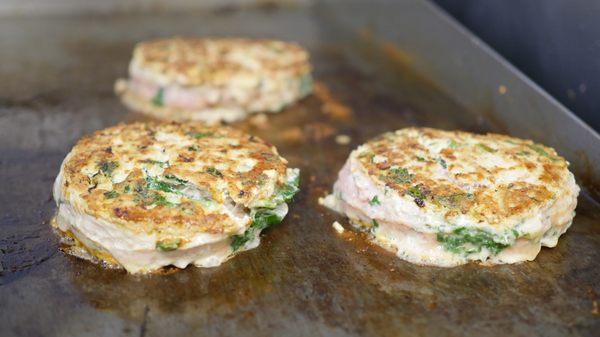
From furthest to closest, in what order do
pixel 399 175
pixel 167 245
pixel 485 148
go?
pixel 485 148 → pixel 399 175 → pixel 167 245

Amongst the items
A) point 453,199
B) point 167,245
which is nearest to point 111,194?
point 167,245

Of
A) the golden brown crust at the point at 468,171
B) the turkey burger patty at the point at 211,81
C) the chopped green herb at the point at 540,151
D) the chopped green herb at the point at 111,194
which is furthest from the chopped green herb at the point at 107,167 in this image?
the chopped green herb at the point at 540,151

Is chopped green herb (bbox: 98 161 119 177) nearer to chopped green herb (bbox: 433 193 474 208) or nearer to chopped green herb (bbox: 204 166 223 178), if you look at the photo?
chopped green herb (bbox: 204 166 223 178)

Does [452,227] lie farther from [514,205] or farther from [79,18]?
[79,18]

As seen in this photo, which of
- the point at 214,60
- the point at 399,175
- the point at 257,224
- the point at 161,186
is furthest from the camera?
the point at 214,60

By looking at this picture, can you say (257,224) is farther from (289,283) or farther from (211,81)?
(211,81)

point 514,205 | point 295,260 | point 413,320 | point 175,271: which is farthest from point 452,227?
point 175,271

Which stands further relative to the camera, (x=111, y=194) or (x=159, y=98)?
(x=159, y=98)
